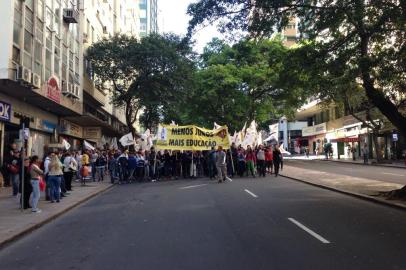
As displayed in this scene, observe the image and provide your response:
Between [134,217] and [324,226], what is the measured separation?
478cm

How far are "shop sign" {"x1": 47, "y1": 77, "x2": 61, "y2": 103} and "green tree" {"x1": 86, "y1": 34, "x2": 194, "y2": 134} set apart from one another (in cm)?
974

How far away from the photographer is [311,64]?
16.8 meters

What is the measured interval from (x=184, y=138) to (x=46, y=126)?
8.64 meters

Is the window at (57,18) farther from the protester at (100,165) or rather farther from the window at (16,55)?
the protester at (100,165)

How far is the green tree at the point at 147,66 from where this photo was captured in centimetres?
3759

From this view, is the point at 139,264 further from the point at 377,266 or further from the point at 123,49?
the point at 123,49

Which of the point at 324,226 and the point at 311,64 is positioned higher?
the point at 311,64

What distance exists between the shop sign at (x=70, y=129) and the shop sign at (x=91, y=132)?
3.33 ft

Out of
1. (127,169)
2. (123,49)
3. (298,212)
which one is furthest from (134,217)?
(123,49)

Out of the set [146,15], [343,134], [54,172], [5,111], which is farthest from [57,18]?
[146,15]

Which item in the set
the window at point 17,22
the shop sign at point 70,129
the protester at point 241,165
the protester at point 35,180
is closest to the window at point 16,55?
the window at point 17,22

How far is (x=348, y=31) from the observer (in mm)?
17312

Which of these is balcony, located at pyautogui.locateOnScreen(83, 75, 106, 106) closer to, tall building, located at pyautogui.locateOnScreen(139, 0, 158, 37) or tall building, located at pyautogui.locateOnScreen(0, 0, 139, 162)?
tall building, located at pyautogui.locateOnScreen(0, 0, 139, 162)

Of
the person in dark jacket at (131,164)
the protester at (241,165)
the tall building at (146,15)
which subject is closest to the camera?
the person in dark jacket at (131,164)
